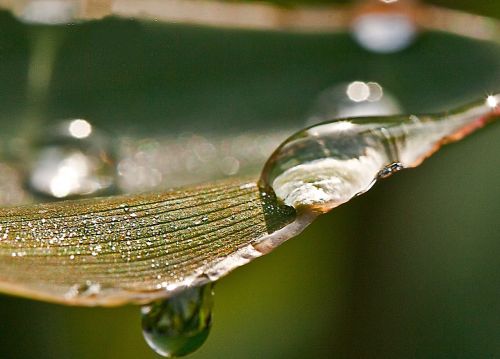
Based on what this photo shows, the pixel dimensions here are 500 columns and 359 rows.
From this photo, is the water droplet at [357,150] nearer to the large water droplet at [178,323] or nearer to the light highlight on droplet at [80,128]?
the large water droplet at [178,323]

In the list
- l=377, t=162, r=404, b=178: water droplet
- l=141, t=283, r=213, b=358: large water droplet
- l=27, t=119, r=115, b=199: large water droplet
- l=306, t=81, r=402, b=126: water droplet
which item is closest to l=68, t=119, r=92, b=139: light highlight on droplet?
l=27, t=119, r=115, b=199: large water droplet

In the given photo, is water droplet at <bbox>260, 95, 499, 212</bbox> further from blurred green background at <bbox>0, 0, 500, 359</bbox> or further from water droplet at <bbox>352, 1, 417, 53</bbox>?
water droplet at <bbox>352, 1, 417, 53</bbox>

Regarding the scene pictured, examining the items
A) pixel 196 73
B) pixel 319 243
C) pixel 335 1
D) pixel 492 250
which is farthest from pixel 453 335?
pixel 335 1

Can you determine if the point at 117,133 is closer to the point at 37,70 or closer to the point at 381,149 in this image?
the point at 37,70

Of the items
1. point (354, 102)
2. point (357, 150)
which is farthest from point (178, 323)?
point (354, 102)

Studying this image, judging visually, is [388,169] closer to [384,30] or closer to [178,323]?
[178,323]

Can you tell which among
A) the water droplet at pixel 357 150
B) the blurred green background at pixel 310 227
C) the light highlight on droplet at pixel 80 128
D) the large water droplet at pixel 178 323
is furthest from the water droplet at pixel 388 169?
the light highlight on droplet at pixel 80 128
